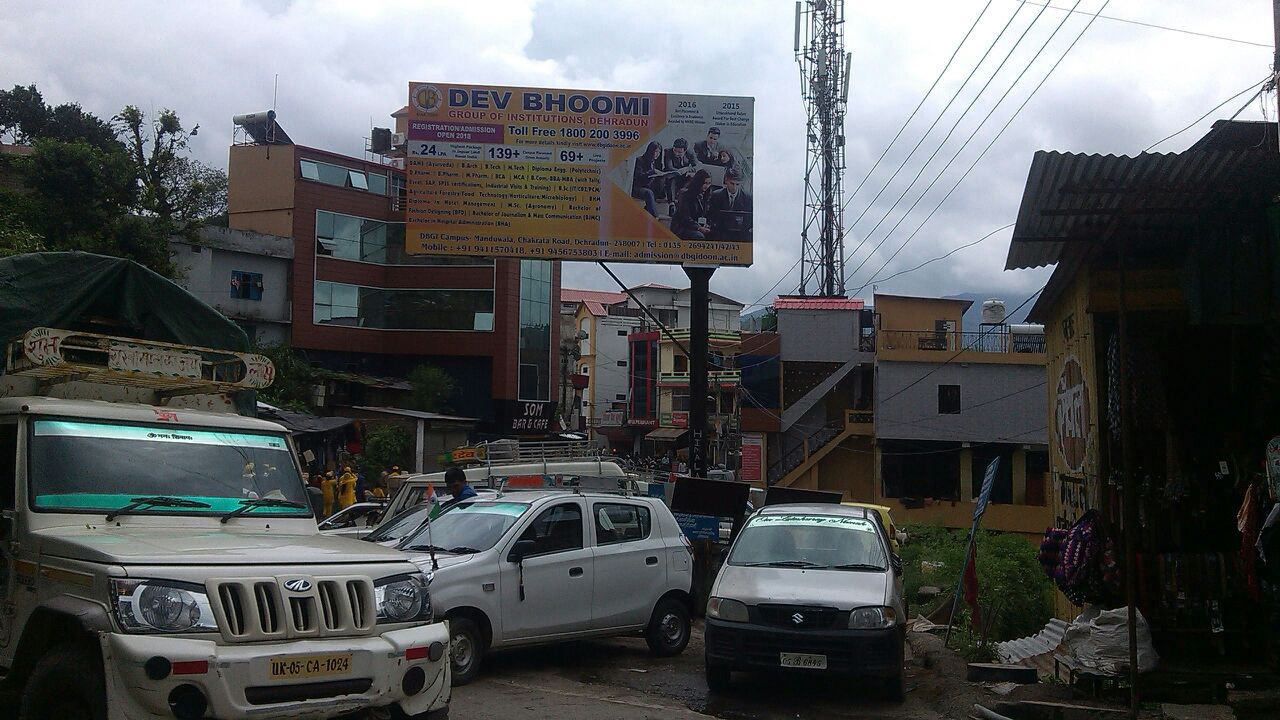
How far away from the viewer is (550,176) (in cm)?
1872

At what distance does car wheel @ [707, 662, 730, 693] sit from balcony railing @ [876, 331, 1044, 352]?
33183mm

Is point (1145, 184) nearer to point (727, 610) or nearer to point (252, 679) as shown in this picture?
point (727, 610)

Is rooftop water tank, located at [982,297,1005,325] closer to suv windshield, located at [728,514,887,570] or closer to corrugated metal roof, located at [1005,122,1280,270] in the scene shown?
suv windshield, located at [728,514,887,570]

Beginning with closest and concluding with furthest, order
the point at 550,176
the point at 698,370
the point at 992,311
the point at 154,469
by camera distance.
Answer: the point at 154,469 → the point at 550,176 → the point at 698,370 → the point at 992,311

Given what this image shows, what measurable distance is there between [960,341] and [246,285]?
91.9ft

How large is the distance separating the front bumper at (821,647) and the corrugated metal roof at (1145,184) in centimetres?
359

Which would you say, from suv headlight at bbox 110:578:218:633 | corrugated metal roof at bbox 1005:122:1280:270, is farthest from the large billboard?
suv headlight at bbox 110:578:218:633

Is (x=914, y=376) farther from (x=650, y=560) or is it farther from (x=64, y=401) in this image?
(x=64, y=401)

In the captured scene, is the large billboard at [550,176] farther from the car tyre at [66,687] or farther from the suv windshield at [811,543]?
the car tyre at [66,687]

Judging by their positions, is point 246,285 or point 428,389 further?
point 428,389

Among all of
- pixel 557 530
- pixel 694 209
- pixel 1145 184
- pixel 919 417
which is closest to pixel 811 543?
pixel 557 530

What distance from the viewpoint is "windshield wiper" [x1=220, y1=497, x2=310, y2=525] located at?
631cm

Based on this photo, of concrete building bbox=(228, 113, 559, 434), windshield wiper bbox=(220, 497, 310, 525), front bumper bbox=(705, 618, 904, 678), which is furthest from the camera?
concrete building bbox=(228, 113, 559, 434)

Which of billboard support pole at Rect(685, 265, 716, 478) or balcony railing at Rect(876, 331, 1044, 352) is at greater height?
balcony railing at Rect(876, 331, 1044, 352)
